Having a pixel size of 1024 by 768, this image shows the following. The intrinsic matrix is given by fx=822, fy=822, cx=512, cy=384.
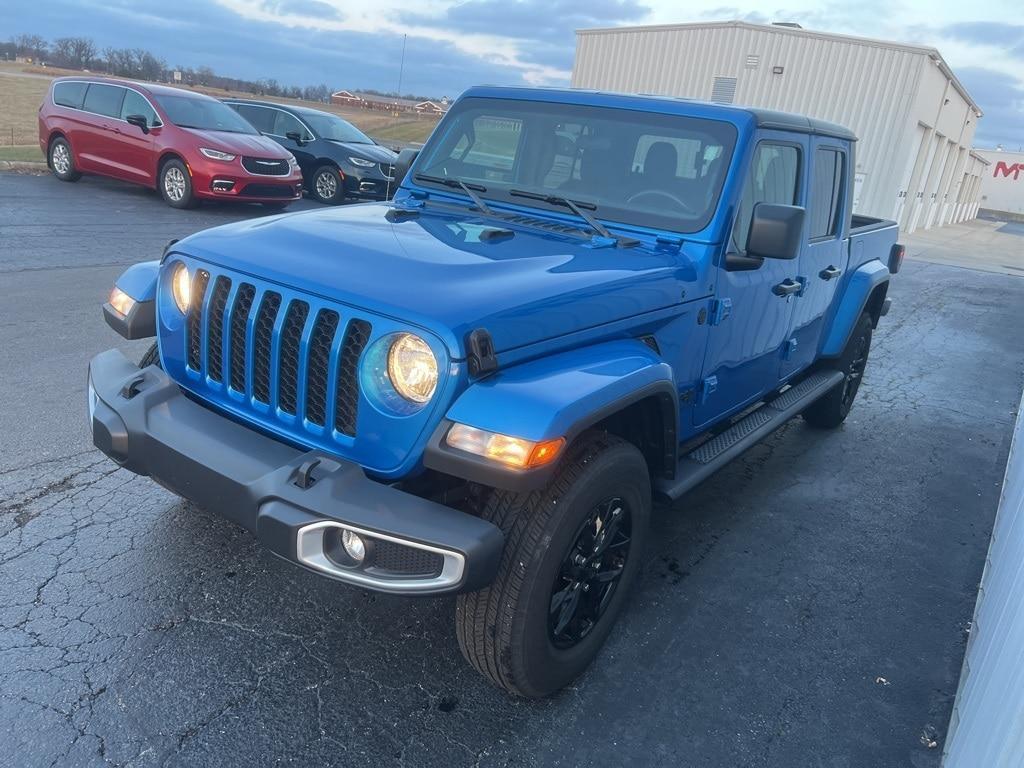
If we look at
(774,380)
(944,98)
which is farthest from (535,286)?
(944,98)

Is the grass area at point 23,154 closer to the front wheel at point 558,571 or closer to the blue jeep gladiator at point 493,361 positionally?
the blue jeep gladiator at point 493,361

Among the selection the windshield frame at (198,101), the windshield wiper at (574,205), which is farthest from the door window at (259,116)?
the windshield wiper at (574,205)

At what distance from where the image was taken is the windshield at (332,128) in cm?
1513

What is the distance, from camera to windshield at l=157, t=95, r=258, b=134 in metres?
12.5

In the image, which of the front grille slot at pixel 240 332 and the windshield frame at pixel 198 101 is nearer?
the front grille slot at pixel 240 332

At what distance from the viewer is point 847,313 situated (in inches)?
212

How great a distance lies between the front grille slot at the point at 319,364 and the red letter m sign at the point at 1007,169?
8359 cm

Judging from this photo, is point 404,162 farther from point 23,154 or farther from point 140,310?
point 23,154

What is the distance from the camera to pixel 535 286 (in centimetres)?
275

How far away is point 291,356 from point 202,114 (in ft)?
38.7

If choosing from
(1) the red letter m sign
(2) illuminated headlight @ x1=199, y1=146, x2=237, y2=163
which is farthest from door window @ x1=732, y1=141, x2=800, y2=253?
(1) the red letter m sign

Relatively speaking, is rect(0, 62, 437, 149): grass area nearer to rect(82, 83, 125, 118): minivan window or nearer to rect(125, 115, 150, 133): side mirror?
rect(82, 83, 125, 118): minivan window

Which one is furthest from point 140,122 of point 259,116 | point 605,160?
point 605,160

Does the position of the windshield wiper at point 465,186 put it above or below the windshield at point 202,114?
above
